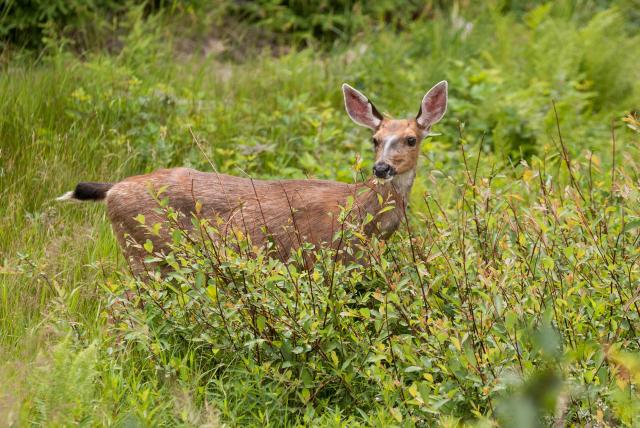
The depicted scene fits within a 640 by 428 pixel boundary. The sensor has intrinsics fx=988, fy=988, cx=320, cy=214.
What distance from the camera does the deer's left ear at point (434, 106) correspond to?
571 cm

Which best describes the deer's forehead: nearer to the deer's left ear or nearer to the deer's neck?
the deer's left ear

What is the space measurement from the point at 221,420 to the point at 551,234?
1738 millimetres

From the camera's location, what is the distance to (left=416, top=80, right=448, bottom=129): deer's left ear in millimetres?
5711

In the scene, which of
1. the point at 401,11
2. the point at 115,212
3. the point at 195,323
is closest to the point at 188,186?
the point at 115,212

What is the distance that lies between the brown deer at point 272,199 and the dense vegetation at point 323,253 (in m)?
0.24

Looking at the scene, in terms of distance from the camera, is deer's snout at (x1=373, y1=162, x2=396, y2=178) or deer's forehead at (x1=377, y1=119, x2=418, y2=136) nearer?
deer's snout at (x1=373, y1=162, x2=396, y2=178)

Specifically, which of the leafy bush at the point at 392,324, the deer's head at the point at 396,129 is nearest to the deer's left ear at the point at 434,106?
the deer's head at the point at 396,129

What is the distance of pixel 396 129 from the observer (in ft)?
18.2

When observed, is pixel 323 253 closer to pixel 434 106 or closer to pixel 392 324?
pixel 392 324

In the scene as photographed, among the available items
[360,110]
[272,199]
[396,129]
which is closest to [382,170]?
[396,129]

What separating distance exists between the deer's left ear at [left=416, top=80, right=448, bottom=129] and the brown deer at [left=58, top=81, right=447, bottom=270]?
0.16 metres

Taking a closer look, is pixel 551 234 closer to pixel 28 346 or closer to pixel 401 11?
pixel 28 346

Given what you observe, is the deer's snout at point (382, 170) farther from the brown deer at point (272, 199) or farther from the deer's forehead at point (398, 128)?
the deer's forehead at point (398, 128)

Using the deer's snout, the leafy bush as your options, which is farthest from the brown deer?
the leafy bush
